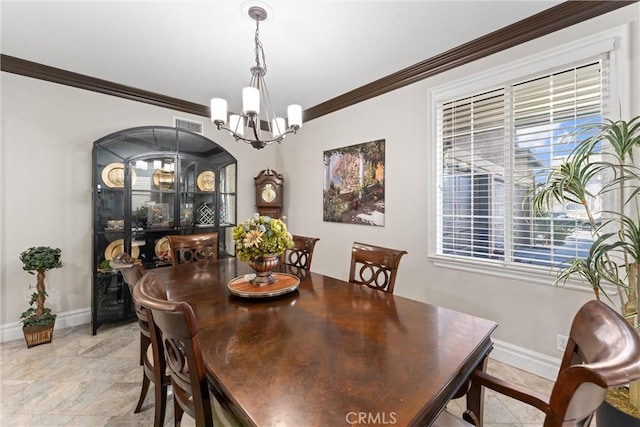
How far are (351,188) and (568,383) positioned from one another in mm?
2843

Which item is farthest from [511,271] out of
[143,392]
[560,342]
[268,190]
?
[268,190]

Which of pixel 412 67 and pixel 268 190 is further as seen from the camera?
pixel 268 190

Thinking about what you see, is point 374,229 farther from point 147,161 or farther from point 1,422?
point 1,422

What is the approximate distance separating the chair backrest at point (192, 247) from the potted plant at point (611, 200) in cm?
273

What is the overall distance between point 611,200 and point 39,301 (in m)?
4.71

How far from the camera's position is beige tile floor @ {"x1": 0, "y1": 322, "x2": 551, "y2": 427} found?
1.67 m

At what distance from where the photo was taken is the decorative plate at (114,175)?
293cm

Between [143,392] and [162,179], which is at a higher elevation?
[162,179]

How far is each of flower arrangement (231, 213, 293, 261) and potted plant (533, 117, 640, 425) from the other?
1.63m

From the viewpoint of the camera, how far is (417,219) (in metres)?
2.71

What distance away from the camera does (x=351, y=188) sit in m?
3.33

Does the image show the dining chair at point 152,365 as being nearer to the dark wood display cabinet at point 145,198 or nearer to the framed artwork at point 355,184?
the dark wood display cabinet at point 145,198

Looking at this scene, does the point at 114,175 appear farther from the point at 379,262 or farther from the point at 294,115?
the point at 379,262

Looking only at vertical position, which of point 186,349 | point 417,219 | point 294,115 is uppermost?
point 294,115
